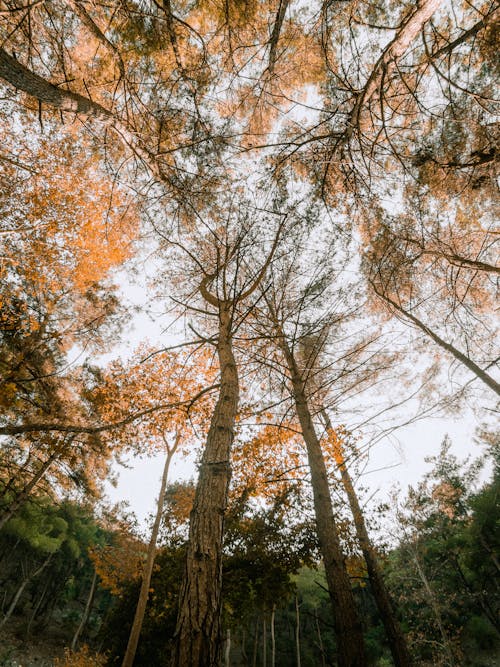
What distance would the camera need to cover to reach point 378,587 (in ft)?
17.9

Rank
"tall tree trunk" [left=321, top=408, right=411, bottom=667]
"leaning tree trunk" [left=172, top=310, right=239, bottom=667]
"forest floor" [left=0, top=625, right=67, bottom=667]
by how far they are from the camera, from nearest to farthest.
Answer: "leaning tree trunk" [left=172, top=310, right=239, bottom=667]
"tall tree trunk" [left=321, top=408, right=411, bottom=667]
"forest floor" [left=0, top=625, right=67, bottom=667]

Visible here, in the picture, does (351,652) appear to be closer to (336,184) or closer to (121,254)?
(336,184)

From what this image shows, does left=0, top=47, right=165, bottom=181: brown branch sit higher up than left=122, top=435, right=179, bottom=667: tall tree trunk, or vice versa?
left=0, top=47, right=165, bottom=181: brown branch

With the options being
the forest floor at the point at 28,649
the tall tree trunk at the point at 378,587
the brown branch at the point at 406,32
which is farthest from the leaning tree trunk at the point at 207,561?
the forest floor at the point at 28,649

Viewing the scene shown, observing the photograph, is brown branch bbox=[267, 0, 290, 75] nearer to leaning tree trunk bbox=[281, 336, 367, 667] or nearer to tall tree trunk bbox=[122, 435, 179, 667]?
leaning tree trunk bbox=[281, 336, 367, 667]

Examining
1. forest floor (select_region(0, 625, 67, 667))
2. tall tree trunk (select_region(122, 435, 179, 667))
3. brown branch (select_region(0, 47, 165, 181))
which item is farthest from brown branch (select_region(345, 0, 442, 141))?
forest floor (select_region(0, 625, 67, 667))

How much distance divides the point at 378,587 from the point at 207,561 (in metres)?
5.39

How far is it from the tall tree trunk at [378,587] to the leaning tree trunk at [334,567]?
65 cm

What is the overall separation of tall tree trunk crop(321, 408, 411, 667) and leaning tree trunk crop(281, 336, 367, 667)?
2.13ft

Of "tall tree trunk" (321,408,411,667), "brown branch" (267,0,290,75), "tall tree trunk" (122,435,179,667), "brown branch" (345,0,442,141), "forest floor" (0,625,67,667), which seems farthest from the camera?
"forest floor" (0,625,67,667)

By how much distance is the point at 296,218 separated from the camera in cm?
462

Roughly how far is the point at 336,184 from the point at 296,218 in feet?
2.54

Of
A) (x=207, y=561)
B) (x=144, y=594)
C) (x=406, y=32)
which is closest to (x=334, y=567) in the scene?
(x=207, y=561)

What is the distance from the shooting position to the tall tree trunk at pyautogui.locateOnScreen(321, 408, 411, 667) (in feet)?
15.6
